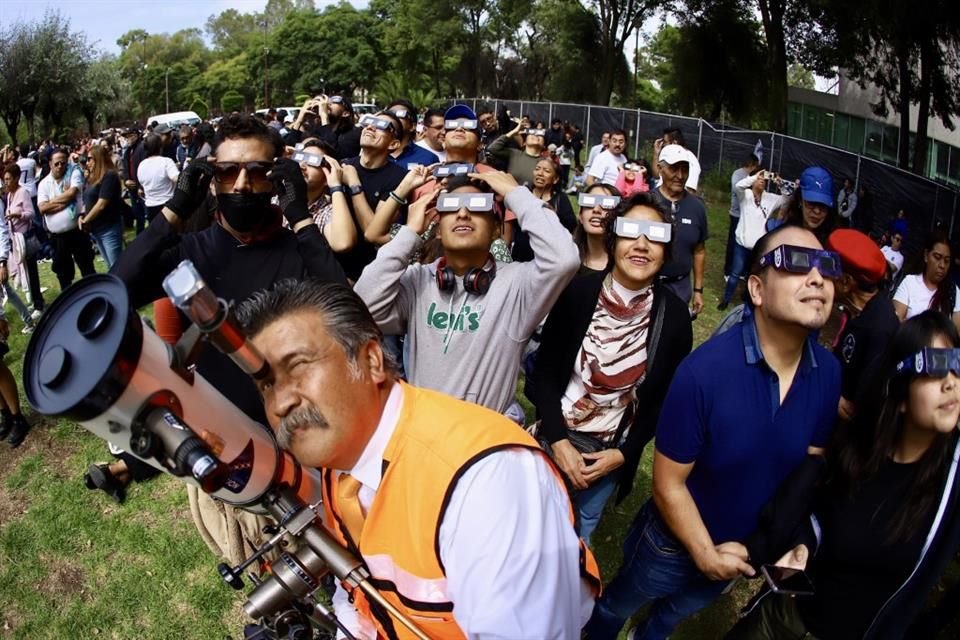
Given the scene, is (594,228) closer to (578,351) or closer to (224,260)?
(578,351)

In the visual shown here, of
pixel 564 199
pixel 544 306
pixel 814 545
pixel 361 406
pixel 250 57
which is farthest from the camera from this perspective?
pixel 250 57

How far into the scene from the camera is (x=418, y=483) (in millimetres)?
1550

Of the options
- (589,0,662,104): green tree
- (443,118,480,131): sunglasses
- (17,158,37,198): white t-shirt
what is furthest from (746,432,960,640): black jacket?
(589,0,662,104): green tree

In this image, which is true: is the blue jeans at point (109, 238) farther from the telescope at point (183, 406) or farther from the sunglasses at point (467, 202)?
the telescope at point (183, 406)

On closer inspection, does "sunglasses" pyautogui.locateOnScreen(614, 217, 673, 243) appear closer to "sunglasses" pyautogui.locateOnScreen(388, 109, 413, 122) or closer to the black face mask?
the black face mask

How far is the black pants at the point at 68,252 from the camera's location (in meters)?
8.03

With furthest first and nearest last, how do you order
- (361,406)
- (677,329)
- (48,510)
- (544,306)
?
(48,510) < (677,329) < (544,306) < (361,406)

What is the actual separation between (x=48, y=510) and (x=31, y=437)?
1141 millimetres

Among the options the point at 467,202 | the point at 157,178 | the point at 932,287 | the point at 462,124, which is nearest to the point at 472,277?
the point at 467,202

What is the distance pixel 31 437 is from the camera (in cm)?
543

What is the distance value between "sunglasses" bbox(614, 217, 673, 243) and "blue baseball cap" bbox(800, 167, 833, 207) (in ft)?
7.89

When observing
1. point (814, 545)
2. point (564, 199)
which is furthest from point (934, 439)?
point (564, 199)

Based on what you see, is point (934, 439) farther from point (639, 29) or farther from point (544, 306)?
point (639, 29)

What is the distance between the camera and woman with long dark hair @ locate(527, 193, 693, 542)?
3.15 meters
